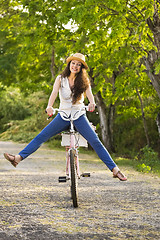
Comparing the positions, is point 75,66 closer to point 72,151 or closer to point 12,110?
point 72,151

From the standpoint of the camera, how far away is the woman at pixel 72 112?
6.30m

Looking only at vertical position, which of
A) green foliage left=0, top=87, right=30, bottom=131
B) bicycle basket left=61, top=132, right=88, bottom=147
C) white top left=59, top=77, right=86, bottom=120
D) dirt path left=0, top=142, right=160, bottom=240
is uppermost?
green foliage left=0, top=87, right=30, bottom=131

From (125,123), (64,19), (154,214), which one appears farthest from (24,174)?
(125,123)

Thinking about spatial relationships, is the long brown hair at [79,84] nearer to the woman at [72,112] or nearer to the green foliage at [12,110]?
the woman at [72,112]

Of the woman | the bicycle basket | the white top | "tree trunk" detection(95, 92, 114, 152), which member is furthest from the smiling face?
"tree trunk" detection(95, 92, 114, 152)

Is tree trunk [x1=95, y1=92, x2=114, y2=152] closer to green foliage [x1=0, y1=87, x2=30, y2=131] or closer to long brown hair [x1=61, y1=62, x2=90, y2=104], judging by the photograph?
long brown hair [x1=61, y1=62, x2=90, y2=104]

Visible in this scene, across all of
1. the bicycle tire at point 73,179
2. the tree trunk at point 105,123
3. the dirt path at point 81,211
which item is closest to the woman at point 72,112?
the bicycle tire at point 73,179

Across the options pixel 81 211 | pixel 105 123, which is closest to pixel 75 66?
pixel 81 211

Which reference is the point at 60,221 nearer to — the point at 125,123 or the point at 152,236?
the point at 152,236

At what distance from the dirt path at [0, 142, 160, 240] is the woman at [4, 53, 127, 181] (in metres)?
0.65

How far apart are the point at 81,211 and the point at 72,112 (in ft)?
4.53

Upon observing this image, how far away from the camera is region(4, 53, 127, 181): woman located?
20.7 feet

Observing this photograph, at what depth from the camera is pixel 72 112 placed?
6.43 metres

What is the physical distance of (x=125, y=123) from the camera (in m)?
23.8
